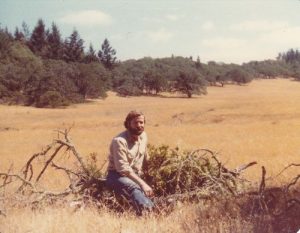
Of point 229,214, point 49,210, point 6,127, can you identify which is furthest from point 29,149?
point 229,214

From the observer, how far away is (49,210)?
6.44 m

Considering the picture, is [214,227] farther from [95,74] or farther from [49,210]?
[95,74]

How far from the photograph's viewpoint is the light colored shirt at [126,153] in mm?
6332

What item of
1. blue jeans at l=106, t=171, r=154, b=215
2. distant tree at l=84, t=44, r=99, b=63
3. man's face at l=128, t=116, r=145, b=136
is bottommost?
blue jeans at l=106, t=171, r=154, b=215

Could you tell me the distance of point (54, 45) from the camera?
84.6m

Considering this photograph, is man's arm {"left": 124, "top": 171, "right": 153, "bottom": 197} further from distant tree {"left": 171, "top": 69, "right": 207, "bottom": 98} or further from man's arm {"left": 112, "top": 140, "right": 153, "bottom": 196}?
distant tree {"left": 171, "top": 69, "right": 207, "bottom": 98}

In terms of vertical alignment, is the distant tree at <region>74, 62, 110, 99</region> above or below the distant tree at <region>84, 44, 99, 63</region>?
below

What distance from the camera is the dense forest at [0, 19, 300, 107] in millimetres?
46594

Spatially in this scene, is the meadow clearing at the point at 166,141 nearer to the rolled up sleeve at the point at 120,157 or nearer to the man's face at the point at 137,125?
the rolled up sleeve at the point at 120,157

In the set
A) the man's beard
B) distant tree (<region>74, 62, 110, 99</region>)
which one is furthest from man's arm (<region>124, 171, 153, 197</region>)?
distant tree (<region>74, 62, 110, 99</region>)

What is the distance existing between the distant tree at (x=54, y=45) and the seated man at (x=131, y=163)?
76.3 metres

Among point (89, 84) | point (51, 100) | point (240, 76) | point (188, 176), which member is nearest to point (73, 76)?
point (89, 84)

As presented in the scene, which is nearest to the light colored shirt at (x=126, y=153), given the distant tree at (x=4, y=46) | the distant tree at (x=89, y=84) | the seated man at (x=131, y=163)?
the seated man at (x=131, y=163)

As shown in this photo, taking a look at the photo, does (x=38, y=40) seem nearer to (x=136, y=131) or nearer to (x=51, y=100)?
(x=51, y=100)
